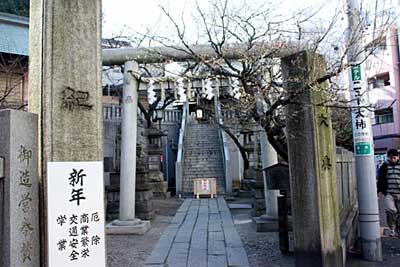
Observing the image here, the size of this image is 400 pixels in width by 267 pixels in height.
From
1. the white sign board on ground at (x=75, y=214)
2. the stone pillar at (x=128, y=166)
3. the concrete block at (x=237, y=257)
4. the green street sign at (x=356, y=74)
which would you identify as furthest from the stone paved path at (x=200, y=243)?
the green street sign at (x=356, y=74)

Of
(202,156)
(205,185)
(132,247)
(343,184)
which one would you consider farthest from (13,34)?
(202,156)

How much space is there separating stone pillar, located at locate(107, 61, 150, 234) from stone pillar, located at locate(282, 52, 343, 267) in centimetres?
496

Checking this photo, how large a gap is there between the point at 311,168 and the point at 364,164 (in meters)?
1.80

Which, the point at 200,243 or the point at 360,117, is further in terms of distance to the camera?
the point at 200,243

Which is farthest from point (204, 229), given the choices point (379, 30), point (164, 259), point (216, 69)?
point (379, 30)

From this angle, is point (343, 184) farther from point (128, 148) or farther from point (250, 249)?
point (128, 148)

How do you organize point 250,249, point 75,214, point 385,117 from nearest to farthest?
point 75,214 → point 250,249 → point 385,117

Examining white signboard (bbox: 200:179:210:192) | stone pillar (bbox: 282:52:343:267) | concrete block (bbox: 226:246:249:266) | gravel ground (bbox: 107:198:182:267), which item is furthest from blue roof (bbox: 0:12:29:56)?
stone pillar (bbox: 282:52:343:267)

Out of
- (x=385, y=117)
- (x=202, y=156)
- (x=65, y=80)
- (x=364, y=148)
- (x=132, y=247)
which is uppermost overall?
(x=385, y=117)

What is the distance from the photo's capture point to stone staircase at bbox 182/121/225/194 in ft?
69.9

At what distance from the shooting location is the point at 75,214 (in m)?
3.59

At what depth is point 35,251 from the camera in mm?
3404

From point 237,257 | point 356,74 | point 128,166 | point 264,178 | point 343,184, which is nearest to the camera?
point 356,74

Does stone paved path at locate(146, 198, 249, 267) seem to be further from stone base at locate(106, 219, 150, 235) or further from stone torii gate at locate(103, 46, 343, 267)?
stone torii gate at locate(103, 46, 343, 267)
